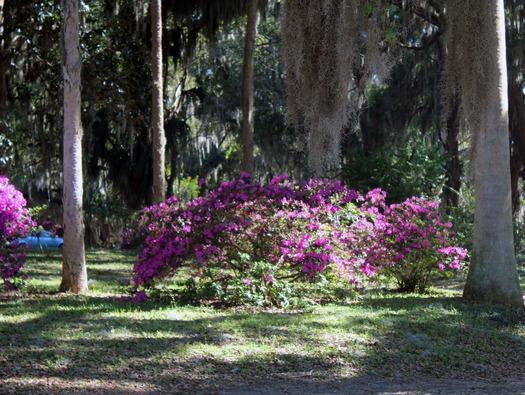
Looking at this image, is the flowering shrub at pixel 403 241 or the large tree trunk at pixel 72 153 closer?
the large tree trunk at pixel 72 153

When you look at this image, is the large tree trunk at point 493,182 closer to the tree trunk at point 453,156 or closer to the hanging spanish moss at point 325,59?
the hanging spanish moss at point 325,59

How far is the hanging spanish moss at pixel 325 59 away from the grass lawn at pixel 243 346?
2.81 metres

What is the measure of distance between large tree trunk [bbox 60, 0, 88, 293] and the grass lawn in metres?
0.83

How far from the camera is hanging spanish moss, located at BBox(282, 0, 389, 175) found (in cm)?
952

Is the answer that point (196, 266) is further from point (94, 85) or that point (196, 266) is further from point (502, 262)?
point (94, 85)

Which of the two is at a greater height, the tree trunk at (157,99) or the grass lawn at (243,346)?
the tree trunk at (157,99)

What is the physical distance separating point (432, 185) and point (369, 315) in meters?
8.68

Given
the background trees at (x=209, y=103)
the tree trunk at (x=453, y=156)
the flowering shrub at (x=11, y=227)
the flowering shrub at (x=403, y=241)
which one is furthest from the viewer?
the tree trunk at (x=453, y=156)

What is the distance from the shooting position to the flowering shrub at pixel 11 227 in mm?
8836

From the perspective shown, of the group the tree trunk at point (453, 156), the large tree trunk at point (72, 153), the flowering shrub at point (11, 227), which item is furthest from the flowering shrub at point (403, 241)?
the tree trunk at point (453, 156)

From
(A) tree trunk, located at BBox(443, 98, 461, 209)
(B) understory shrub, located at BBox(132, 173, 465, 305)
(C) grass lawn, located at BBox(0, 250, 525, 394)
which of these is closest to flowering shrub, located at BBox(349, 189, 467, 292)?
(B) understory shrub, located at BBox(132, 173, 465, 305)

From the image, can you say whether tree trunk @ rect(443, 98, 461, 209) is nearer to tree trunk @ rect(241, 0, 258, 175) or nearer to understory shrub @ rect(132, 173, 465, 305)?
tree trunk @ rect(241, 0, 258, 175)

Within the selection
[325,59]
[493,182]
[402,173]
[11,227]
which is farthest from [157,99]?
[493,182]

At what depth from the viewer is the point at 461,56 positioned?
9070 millimetres
